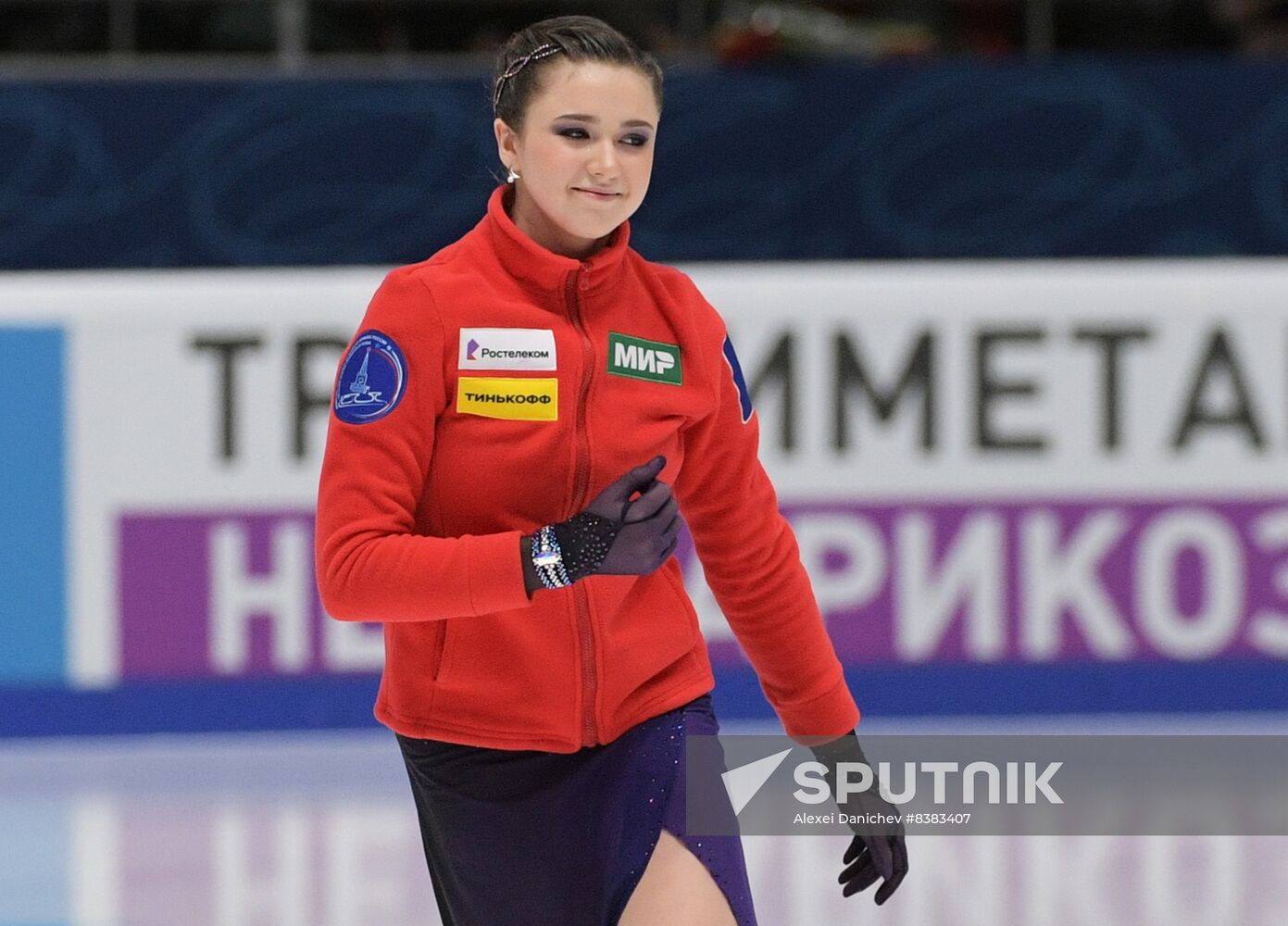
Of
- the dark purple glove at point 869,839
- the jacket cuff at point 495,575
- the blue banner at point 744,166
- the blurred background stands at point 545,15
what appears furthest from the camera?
the blurred background stands at point 545,15

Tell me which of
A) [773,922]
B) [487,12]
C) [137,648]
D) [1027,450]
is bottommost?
[773,922]

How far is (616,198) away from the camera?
1.98 meters

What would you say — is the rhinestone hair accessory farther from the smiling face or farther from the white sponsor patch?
the white sponsor patch

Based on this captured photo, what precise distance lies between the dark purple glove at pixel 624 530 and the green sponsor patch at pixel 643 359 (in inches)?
4.7

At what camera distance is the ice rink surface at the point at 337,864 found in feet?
12.0

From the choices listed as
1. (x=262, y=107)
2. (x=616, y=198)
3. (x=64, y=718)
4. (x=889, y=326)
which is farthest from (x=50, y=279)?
(x=616, y=198)

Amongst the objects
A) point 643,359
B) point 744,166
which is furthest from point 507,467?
point 744,166

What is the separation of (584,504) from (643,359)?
6.2 inches

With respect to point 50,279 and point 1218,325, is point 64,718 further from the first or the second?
point 1218,325

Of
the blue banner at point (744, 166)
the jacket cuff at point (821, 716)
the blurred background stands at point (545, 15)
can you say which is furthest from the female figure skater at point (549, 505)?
the blurred background stands at point (545, 15)

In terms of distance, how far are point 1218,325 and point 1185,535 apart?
552 mm

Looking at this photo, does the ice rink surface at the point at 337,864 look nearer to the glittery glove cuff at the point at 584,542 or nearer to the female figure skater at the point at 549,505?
the female figure skater at the point at 549,505

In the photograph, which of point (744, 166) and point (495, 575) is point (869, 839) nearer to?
point (495, 575)

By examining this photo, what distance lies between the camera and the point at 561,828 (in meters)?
1.96
